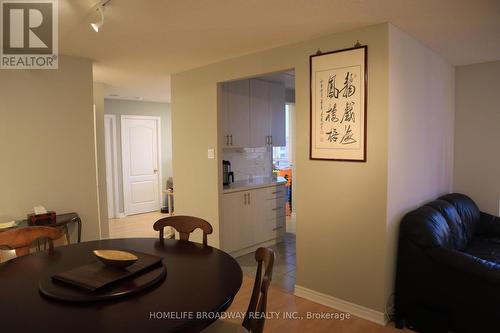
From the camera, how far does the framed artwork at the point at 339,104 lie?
280cm

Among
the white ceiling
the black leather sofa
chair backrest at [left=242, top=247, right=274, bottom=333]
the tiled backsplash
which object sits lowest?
the black leather sofa

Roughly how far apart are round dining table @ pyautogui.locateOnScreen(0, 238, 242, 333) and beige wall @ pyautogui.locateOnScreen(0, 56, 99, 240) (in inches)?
66.2

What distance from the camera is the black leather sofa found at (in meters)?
2.40

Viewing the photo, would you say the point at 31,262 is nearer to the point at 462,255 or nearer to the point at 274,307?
the point at 274,307

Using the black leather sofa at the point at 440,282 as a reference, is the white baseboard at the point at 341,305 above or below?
below

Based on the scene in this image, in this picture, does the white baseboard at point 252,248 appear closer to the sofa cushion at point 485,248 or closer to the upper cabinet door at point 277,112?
the upper cabinet door at point 277,112

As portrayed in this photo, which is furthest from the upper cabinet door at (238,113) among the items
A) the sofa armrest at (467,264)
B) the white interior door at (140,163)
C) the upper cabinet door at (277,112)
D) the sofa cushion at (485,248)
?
the white interior door at (140,163)

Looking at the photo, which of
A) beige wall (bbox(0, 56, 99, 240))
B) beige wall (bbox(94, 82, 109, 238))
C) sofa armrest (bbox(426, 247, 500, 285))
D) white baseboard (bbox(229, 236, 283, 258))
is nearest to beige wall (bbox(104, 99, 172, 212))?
beige wall (bbox(94, 82, 109, 238))

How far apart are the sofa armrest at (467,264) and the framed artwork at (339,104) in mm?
892

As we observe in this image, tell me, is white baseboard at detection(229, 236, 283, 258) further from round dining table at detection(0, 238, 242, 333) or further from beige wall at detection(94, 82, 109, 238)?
round dining table at detection(0, 238, 242, 333)

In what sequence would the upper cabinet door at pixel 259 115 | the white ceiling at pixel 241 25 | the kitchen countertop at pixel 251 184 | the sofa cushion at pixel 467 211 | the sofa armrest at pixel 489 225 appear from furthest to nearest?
1. the upper cabinet door at pixel 259 115
2. the kitchen countertop at pixel 251 184
3. the sofa armrest at pixel 489 225
4. the sofa cushion at pixel 467 211
5. the white ceiling at pixel 241 25

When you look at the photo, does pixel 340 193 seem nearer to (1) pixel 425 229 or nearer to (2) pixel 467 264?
(1) pixel 425 229

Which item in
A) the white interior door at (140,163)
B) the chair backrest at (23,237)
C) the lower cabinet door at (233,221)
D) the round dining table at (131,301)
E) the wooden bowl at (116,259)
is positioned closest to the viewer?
the round dining table at (131,301)

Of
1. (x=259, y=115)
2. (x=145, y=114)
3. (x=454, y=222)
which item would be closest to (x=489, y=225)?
(x=454, y=222)
